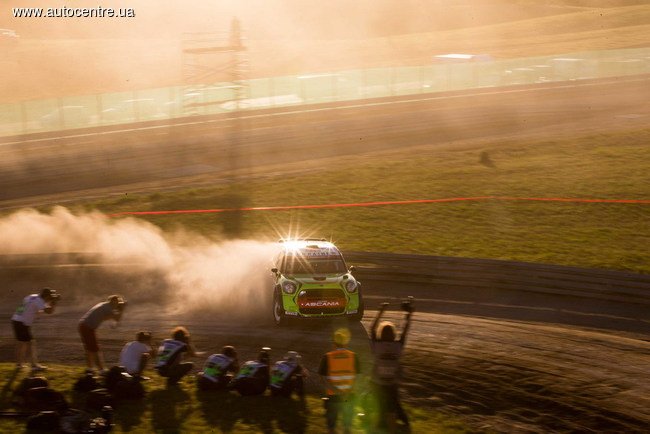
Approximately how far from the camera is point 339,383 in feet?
36.3

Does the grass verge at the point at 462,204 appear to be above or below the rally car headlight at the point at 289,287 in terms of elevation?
above

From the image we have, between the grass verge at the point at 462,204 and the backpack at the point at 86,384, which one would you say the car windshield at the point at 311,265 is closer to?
the backpack at the point at 86,384

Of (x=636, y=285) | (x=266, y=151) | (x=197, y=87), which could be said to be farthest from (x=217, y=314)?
(x=197, y=87)

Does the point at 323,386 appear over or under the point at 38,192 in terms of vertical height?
under

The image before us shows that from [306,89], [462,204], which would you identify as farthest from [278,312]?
[306,89]

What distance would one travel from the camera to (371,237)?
24094 millimetres

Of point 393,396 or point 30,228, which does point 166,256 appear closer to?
point 30,228

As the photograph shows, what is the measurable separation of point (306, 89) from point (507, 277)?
1189 inches

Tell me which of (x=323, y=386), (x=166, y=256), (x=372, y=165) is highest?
(x=372, y=165)

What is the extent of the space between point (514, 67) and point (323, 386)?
43485 millimetres

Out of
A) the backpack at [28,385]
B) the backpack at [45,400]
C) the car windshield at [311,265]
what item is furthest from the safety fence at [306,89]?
the backpack at [45,400]

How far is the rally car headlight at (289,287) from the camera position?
653 inches

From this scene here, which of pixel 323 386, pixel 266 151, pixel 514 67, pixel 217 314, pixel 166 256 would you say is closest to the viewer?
pixel 323 386

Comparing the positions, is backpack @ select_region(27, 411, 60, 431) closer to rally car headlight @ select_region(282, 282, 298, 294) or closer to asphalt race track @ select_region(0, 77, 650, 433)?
asphalt race track @ select_region(0, 77, 650, 433)
